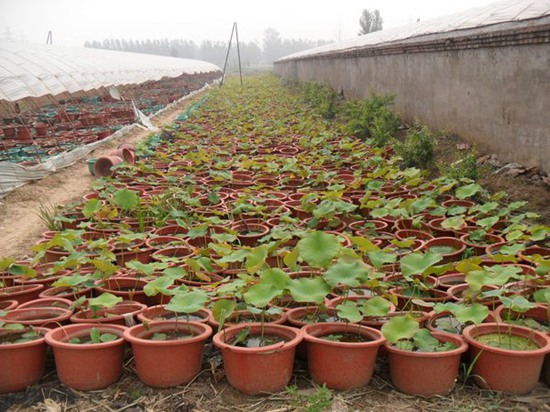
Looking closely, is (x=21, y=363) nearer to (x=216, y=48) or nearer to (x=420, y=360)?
(x=420, y=360)

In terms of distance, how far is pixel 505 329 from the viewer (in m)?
2.51

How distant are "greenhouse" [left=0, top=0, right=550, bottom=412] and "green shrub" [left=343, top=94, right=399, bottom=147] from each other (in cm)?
19

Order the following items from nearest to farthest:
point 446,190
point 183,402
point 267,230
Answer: point 183,402 < point 267,230 < point 446,190

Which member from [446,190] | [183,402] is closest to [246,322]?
[183,402]

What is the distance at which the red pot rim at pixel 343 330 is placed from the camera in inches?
91.7

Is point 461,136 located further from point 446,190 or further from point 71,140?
point 71,140

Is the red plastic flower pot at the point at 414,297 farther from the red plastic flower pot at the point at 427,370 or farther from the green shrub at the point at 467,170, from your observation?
the green shrub at the point at 467,170

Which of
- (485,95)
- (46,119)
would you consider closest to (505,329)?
(485,95)

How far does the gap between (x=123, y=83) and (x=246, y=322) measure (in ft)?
49.3

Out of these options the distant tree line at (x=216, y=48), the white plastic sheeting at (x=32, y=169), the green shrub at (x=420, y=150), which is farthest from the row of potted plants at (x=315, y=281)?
the distant tree line at (x=216, y=48)

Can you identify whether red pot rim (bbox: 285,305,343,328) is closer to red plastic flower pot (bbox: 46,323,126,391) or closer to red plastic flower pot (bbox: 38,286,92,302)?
red plastic flower pot (bbox: 46,323,126,391)

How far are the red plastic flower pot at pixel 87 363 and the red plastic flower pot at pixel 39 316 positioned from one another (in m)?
0.26

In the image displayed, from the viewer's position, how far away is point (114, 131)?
11375 mm

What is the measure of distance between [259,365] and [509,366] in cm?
114
